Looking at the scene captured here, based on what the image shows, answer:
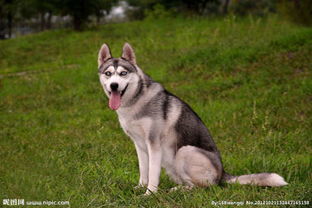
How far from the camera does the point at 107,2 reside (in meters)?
24.9

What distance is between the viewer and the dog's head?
546 cm

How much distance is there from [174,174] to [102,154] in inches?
88.0

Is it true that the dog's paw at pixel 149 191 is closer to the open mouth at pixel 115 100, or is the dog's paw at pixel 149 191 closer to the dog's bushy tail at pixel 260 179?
the dog's bushy tail at pixel 260 179

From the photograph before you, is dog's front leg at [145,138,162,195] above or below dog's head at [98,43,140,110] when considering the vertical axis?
below

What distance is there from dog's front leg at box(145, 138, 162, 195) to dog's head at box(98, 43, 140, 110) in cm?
70

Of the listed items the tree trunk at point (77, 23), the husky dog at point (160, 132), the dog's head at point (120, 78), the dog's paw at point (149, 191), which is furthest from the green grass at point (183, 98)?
the tree trunk at point (77, 23)

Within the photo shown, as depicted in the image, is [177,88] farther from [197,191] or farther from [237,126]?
[197,191]

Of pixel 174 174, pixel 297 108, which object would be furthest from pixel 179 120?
pixel 297 108

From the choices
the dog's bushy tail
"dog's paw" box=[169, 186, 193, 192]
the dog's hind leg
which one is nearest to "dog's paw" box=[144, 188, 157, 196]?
"dog's paw" box=[169, 186, 193, 192]

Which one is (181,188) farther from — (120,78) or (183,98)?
(183,98)

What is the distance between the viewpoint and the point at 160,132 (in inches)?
217

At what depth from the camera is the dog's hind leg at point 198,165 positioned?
17.7ft

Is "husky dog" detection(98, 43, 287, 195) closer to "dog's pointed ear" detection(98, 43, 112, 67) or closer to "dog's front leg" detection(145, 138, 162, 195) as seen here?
"dog's front leg" detection(145, 138, 162, 195)

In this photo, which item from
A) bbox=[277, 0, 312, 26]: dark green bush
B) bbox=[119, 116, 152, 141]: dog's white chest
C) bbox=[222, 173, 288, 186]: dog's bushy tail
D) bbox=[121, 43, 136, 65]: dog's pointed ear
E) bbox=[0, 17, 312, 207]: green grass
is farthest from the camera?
bbox=[277, 0, 312, 26]: dark green bush
